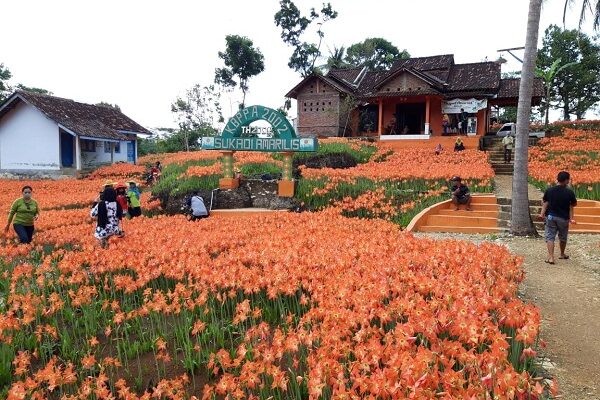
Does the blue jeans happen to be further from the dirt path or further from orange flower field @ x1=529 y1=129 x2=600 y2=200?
orange flower field @ x1=529 y1=129 x2=600 y2=200

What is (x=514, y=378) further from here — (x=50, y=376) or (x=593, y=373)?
(x=50, y=376)

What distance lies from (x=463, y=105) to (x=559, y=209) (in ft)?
73.6

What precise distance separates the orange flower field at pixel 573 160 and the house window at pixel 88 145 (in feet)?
92.6

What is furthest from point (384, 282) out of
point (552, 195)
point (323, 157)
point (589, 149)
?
point (589, 149)

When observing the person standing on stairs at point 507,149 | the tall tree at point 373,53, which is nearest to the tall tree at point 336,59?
the tall tree at point 373,53

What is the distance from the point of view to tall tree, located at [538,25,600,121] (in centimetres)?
3834

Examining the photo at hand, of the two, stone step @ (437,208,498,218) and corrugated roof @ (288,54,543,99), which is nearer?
stone step @ (437,208,498,218)

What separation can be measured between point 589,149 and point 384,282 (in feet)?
74.1

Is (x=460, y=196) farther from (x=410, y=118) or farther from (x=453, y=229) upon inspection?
(x=410, y=118)

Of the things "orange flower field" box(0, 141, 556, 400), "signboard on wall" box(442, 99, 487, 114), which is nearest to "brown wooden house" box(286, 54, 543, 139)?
"signboard on wall" box(442, 99, 487, 114)

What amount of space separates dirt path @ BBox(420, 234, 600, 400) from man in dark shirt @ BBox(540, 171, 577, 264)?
1.65ft

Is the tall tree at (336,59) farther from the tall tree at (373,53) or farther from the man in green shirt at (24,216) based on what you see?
the man in green shirt at (24,216)

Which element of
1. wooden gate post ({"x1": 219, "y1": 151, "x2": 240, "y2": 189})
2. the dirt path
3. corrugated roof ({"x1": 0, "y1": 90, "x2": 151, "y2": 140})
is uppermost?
corrugated roof ({"x1": 0, "y1": 90, "x2": 151, "y2": 140})

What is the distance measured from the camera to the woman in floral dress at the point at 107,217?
8.77m
